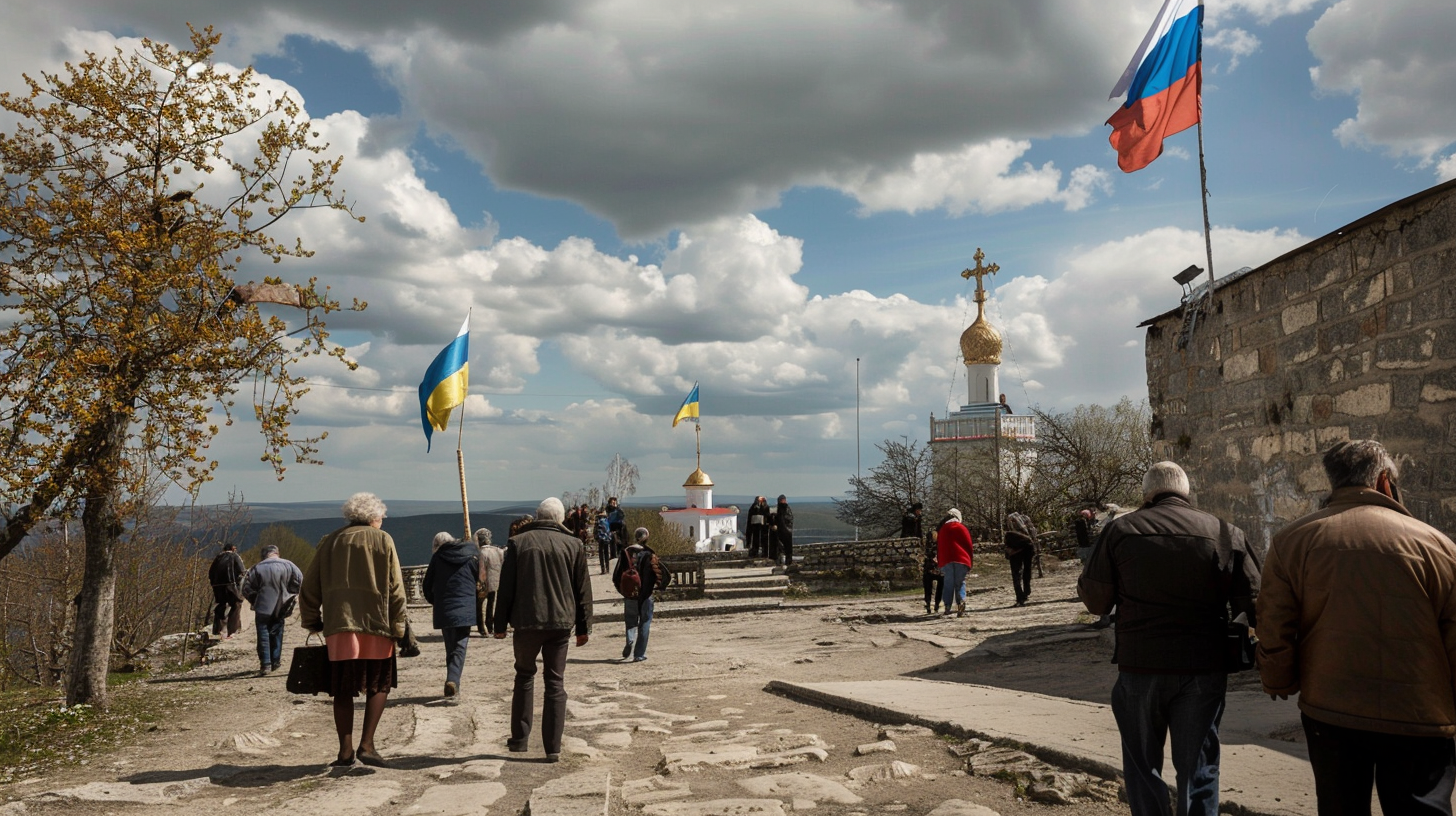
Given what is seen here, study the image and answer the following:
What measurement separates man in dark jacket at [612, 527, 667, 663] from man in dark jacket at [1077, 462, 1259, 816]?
809 cm

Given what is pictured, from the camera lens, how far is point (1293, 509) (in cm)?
746

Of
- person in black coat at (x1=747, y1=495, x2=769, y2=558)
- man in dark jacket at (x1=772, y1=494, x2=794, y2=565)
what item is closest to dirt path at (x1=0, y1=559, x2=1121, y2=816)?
man in dark jacket at (x1=772, y1=494, x2=794, y2=565)

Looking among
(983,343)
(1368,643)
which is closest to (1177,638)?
(1368,643)

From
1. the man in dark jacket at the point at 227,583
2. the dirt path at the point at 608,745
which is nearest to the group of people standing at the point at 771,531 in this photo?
the dirt path at the point at 608,745

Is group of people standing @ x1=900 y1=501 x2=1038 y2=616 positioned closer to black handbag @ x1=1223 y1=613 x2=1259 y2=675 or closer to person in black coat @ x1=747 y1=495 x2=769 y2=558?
person in black coat @ x1=747 y1=495 x2=769 y2=558

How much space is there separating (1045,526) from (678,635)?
15.1m

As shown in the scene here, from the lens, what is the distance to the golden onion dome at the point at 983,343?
45.8 meters

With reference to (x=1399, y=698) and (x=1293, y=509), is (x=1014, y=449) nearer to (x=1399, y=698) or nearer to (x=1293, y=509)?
(x=1293, y=509)

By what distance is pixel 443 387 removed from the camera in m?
19.1

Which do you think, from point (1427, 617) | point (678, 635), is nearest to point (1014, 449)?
point (678, 635)

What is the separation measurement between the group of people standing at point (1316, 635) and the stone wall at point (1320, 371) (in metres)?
2.71

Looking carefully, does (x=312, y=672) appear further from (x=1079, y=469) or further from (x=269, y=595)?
(x=1079, y=469)

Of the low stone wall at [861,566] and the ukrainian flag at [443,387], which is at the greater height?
the ukrainian flag at [443,387]

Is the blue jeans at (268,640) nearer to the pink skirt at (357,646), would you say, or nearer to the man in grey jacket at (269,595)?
the man in grey jacket at (269,595)
